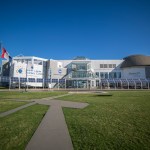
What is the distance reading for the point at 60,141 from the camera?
441cm

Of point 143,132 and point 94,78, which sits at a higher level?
point 94,78

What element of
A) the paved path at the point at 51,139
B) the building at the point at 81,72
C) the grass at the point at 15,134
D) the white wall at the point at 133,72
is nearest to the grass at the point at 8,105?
the grass at the point at 15,134

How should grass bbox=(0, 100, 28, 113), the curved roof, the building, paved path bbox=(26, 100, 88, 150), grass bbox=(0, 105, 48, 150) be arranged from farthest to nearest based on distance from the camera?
the curved roof < the building < grass bbox=(0, 100, 28, 113) < grass bbox=(0, 105, 48, 150) < paved path bbox=(26, 100, 88, 150)

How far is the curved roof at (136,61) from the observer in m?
63.9

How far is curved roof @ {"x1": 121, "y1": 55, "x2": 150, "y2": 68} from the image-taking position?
210 feet

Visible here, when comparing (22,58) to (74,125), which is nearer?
(74,125)

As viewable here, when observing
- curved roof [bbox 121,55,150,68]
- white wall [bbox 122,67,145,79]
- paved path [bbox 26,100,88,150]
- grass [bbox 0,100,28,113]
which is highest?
curved roof [bbox 121,55,150,68]

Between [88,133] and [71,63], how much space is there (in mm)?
60872

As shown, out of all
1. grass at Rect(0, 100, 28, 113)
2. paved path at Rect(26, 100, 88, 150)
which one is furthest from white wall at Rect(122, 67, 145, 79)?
paved path at Rect(26, 100, 88, 150)

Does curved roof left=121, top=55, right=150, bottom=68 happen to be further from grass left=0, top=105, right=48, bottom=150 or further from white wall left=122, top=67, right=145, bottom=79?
grass left=0, top=105, right=48, bottom=150

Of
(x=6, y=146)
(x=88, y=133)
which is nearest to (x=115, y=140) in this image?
(x=88, y=133)

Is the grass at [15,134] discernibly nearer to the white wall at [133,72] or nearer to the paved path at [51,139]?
the paved path at [51,139]

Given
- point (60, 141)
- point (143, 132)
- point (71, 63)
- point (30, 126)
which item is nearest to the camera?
point (60, 141)

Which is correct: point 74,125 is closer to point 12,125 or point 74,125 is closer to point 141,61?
point 12,125
